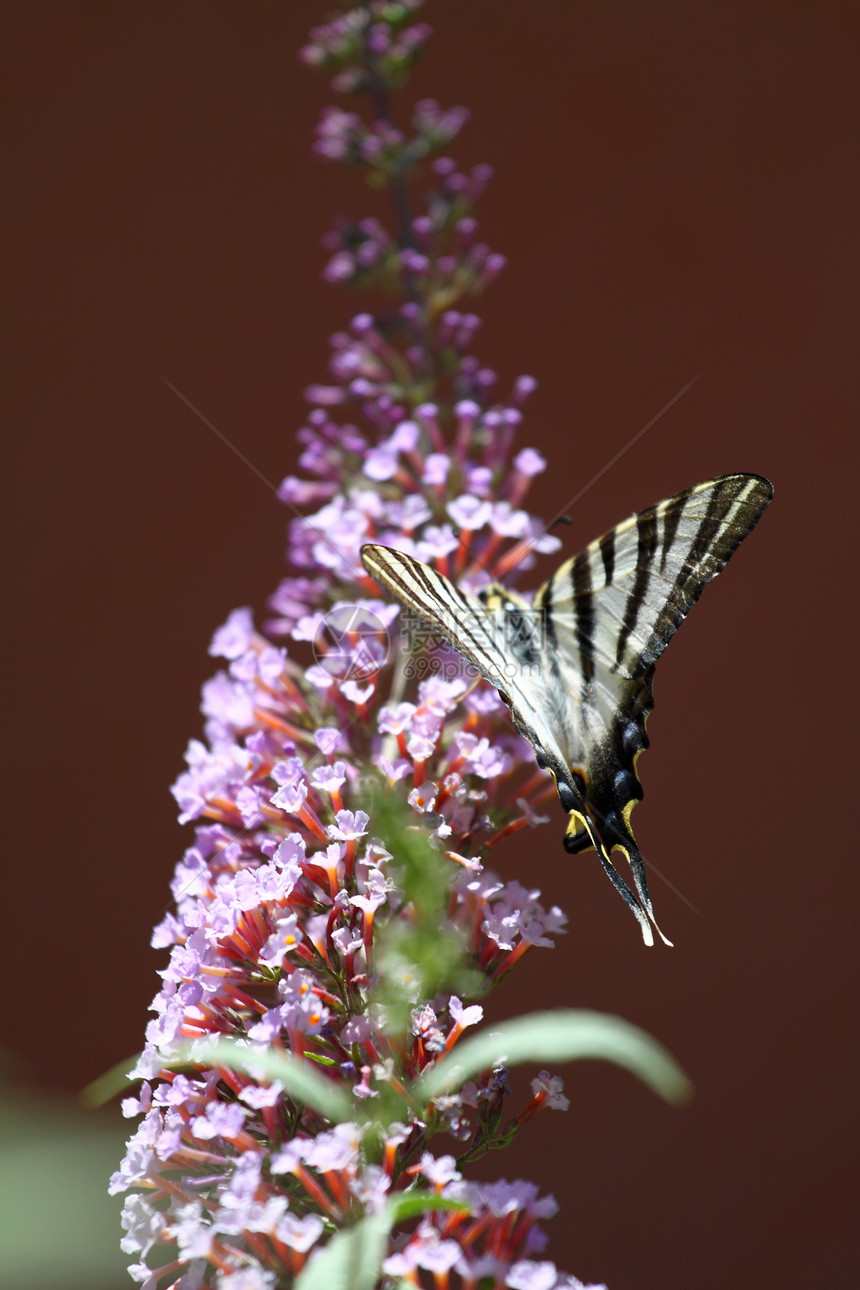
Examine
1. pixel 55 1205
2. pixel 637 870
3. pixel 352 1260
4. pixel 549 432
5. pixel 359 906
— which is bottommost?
pixel 55 1205

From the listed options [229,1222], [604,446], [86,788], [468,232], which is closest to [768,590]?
[604,446]

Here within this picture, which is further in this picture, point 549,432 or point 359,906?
point 549,432

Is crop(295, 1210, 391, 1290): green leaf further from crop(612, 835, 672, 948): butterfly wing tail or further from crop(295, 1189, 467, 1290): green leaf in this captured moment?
crop(612, 835, 672, 948): butterfly wing tail

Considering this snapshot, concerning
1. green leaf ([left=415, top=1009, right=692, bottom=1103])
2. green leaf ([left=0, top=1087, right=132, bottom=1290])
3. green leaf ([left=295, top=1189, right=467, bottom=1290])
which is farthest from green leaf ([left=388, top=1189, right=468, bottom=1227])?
green leaf ([left=0, top=1087, right=132, bottom=1290])

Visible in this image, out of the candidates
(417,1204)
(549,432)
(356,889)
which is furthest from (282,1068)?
(549,432)

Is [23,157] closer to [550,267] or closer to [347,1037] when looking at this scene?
[550,267]

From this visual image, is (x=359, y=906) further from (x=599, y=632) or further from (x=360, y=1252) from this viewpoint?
(x=599, y=632)
